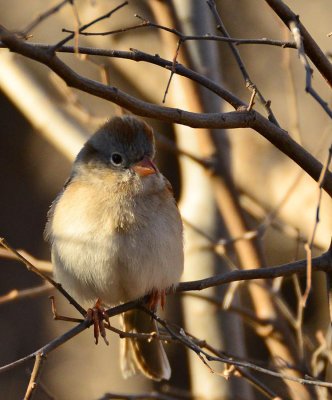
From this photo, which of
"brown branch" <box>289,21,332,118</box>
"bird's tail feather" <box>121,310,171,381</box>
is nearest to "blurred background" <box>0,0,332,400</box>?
"bird's tail feather" <box>121,310,171,381</box>

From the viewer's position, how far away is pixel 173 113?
10.1ft

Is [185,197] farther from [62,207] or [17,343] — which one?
[17,343]

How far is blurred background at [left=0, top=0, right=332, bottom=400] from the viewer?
17.7 ft

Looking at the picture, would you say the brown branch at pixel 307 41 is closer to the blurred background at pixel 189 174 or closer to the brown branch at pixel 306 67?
the brown branch at pixel 306 67

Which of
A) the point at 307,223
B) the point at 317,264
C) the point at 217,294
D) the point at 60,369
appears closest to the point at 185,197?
the point at 217,294

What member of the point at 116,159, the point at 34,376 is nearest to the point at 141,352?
the point at 116,159

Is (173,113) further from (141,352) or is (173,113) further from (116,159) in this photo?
(141,352)

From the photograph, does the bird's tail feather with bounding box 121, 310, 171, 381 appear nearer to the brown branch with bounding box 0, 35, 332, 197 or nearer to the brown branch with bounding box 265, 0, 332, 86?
the brown branch with bounding box 0, 35, 332, 197

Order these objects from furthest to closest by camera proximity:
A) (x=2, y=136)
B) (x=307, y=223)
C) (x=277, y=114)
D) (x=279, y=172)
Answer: (x=2, y=136) → (x=277, y=114) → (x=279, y=172) → (x=307, y=223)

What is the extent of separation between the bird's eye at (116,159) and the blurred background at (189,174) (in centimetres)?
44

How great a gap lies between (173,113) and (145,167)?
1.42 m

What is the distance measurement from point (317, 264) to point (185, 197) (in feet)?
7.71

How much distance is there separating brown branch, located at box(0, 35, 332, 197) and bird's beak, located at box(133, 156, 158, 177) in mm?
1200

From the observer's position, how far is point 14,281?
9.35 meters
